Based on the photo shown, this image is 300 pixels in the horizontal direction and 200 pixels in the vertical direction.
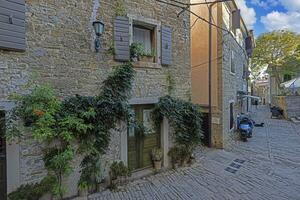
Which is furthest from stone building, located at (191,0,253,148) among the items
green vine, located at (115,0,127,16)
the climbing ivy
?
green vine, located at (115,0,127,16)

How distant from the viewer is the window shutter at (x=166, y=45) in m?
8.00

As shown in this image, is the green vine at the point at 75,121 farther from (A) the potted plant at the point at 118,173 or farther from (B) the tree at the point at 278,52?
(B) the tree at the point at 278,52

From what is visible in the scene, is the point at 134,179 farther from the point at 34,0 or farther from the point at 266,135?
the point at 266,135

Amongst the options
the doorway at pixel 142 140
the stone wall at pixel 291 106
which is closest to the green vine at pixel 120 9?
the doorway at pixel 142 140

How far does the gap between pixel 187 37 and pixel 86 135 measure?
5.43m

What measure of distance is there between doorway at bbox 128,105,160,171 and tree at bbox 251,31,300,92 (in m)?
28.6

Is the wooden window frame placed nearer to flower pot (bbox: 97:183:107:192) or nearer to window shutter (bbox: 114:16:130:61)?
window shutter (bbox: 114:16:130:61)

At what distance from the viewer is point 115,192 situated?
632 cm

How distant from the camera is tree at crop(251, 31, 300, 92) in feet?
99.1

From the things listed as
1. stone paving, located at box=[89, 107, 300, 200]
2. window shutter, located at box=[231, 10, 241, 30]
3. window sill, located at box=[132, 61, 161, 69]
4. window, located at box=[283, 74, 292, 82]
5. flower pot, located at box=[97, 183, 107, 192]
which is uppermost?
window shutter, located at box=[231, 10, 241, 30]

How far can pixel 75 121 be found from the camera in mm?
5438

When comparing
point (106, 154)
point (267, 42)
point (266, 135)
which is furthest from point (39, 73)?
point (267, 42)

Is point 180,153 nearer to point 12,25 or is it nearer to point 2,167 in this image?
point 2,167

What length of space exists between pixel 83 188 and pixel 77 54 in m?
3.31
